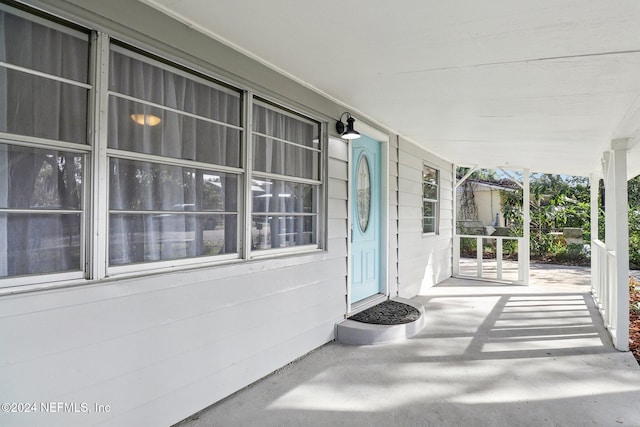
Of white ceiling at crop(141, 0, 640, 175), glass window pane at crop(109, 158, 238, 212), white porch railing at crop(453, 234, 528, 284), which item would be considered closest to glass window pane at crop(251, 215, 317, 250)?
glass window pane at crop(109, 158, 238, 212)

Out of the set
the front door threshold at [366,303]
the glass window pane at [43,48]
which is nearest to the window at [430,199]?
the front door threshold at [366,303]

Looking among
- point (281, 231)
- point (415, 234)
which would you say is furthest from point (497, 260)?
point (281, 231)

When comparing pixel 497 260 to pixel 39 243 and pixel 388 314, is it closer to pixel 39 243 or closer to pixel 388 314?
pixel 388 314

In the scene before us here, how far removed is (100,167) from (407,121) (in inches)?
134

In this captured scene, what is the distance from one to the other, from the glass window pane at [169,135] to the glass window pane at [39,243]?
0.47 metres

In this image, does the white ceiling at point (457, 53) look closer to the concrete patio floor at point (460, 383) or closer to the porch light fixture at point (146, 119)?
the porch light fixture at point (146, 119)

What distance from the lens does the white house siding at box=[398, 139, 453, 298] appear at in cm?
530

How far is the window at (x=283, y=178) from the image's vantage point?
2.99 metres

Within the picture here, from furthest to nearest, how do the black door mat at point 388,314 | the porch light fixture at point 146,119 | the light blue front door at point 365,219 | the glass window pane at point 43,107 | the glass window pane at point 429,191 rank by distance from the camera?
the glass window pane at point 429,191
the light blue front door at point 365,219
the black door mat at point 388,314
the porch light fixture at point 146,119
the glass window pane at point 43,107

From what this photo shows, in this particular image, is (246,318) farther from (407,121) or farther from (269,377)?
(407,121)

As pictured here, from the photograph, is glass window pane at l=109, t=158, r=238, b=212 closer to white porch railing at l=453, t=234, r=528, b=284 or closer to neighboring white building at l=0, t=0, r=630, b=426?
neighboring white building at l=0, t=0, r=630, b=426

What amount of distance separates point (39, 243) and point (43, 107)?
0.63 meters

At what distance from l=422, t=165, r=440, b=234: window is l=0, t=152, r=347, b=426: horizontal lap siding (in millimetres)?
3476

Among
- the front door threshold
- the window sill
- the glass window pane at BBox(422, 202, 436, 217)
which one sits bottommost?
the front door threshold
